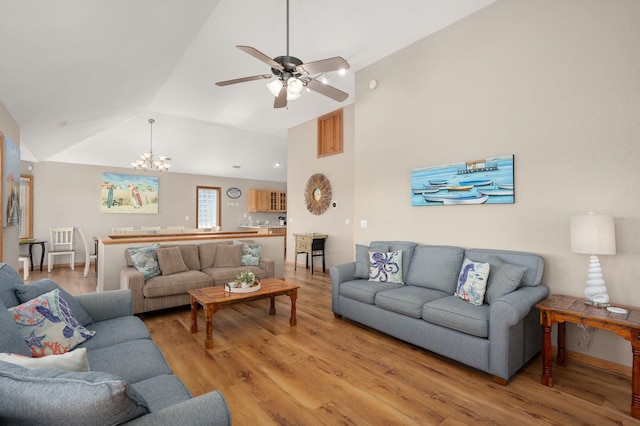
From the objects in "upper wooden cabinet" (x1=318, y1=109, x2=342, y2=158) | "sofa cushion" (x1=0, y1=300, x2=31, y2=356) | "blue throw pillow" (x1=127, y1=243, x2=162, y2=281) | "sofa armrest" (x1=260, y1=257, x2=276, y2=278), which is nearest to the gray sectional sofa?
"sofa armrest" (x1=260, y1=257, x2=276, y2=278)

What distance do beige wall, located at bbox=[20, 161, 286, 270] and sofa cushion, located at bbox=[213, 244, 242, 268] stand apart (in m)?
5.10

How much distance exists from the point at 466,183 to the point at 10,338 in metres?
3.83

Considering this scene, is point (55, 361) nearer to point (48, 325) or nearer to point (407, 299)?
point (48, 325)

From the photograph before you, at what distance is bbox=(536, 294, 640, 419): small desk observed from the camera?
200 centimetres

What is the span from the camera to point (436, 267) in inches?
133

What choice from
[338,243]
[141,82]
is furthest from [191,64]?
[338,243]

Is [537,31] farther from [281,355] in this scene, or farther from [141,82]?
[141,82]

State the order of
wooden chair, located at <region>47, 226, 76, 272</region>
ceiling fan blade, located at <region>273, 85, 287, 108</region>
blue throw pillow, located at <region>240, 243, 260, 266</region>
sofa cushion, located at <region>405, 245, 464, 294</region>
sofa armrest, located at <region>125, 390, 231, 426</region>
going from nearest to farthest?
sofa armrest, located at <region>125, 390, 231, 426</region>
ceiling fan blade, located at <region>273, 85, 287, 108</region>
sofa cushion, located at <region>405, 245, 464, 294</region>
blue throw pillow, located at <region>240, 243, 260, 266</region>
wooden chair, located at <region>47, 226, 76, 272</region>

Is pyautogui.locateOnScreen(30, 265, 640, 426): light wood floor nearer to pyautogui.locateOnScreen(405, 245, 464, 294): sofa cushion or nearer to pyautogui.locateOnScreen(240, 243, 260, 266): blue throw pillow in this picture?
pyautogui.locateOnScreen(405, 245, 464, 294): sofa cushion

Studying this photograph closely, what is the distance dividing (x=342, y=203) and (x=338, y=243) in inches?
32.8

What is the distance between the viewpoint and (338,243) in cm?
629

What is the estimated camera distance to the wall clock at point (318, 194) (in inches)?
258

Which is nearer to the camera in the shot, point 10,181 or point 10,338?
point 10,338

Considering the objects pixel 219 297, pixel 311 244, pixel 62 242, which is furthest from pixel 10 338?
pixel 62 242
